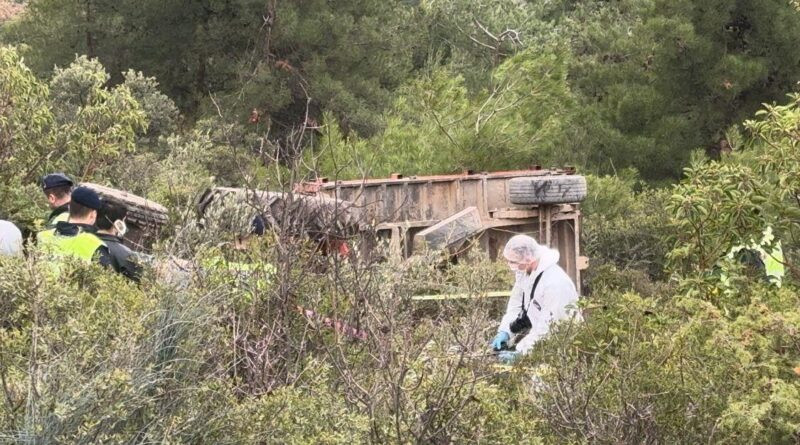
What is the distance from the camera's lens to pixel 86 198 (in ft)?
22.2

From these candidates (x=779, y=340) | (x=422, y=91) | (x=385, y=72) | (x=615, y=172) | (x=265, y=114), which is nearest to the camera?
(x=779, y=340)

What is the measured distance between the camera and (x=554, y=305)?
23.5 feet

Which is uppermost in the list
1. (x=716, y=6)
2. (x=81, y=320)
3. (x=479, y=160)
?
(x=716, y=6)

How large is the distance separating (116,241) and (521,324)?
2463 mm

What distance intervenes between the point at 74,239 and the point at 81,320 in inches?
79.6

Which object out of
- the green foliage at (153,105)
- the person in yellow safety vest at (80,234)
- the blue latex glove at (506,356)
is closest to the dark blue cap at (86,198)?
the person in yellow safety vest at (80,234)

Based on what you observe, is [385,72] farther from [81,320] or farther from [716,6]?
[81,320]

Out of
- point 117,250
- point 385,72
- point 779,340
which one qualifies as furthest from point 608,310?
point 385,72

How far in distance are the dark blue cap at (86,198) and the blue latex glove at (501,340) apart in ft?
8.11

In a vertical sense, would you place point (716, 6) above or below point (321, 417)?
above

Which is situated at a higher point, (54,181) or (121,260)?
(54,181)

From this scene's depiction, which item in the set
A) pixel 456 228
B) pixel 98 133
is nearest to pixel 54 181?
pixel 98 133

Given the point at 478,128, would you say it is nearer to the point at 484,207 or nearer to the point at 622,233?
the point at 622,233

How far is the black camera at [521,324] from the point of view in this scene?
7453 millimetres
